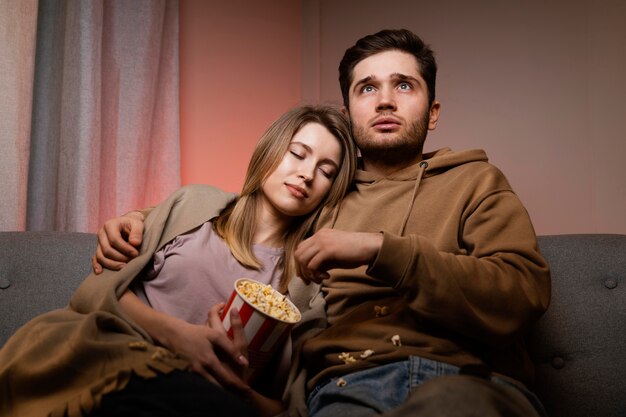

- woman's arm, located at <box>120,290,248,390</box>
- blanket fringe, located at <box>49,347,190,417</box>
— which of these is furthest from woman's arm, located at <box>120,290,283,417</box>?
blanket fringe, located at <box>49,347,190,417</box>

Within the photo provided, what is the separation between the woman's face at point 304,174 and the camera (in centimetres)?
158

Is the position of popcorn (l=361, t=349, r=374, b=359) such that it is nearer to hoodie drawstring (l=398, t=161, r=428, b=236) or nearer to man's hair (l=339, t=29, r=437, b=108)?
hoodie drawstring (l=398, t=161, r=428, b=236)

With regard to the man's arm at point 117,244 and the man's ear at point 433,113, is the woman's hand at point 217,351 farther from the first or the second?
the man's ear at point 433,113

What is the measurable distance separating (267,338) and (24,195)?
108 cm

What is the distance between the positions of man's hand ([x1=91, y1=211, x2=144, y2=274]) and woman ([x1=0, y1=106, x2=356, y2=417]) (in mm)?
27

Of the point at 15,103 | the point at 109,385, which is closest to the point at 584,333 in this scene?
the point at 109,385

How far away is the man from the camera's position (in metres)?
1.15

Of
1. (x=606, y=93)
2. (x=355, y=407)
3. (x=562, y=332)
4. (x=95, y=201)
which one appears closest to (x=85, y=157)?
(x=95, y=201)

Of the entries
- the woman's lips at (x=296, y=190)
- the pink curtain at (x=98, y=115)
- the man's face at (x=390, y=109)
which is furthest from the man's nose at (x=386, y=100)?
→ the pink curtain at (x=98, y=115)

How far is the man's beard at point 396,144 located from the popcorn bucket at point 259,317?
542 mm

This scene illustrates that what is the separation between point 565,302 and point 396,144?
62 centimetres

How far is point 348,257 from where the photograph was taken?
1165 millimetres

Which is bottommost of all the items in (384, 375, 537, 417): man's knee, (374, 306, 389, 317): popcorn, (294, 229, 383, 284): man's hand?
(374, 306, 389, 317): popcorn

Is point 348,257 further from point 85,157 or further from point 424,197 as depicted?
point 85,157
